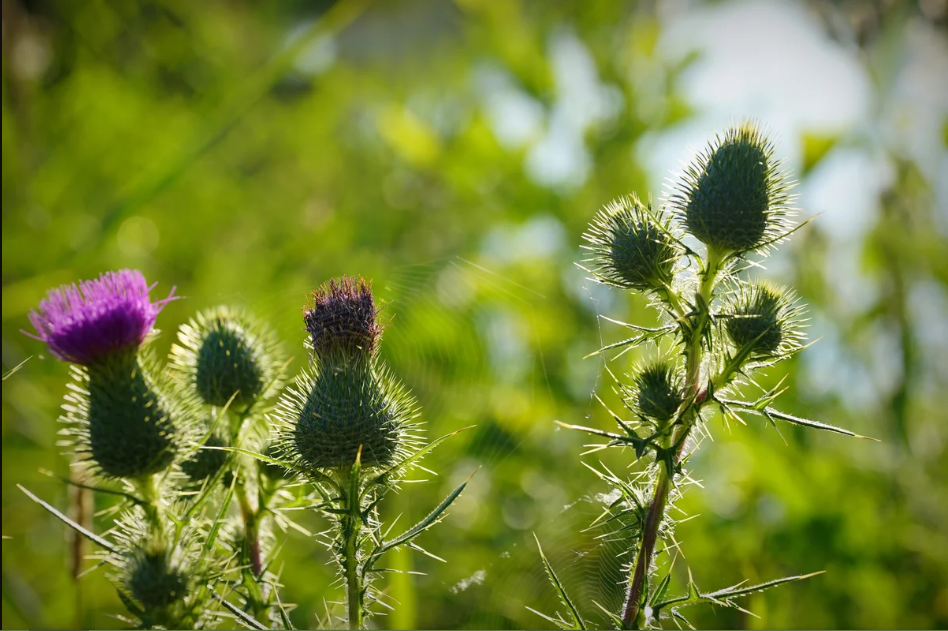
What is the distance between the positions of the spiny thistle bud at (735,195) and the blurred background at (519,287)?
41mm

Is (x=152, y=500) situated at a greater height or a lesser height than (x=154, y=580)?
greater

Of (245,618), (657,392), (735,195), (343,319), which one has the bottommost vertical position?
(245,618)

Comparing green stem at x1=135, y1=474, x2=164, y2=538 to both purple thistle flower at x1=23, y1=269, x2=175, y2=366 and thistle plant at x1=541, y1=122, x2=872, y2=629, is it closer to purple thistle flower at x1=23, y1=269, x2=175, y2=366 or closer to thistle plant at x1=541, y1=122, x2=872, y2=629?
purple thistle flower at x1=23, y1=269, x2=175, y2=366

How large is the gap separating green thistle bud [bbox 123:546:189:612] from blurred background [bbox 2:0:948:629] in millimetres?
451

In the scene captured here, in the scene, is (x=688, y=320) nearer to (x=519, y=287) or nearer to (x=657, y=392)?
(x=657, y=392)

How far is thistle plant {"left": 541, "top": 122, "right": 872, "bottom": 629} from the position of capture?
85 cm

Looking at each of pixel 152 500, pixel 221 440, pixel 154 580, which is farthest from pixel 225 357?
pixel 154 580

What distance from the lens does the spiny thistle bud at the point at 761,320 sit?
0.98 metres

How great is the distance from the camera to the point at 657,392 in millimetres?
936

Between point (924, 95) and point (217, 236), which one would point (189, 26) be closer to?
point (217, 236)

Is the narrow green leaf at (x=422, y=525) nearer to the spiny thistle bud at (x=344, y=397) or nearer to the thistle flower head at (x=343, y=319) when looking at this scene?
the spiny thistle bud at (x=344, y=397)

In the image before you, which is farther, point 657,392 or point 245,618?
point 657,392

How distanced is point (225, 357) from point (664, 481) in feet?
2.15

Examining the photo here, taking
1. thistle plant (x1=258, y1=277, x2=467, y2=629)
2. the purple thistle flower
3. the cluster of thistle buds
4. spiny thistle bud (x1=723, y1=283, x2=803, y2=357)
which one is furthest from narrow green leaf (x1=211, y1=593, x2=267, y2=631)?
spiny thistle bud (x1=723, y1=283, x2=803, y2=357)
